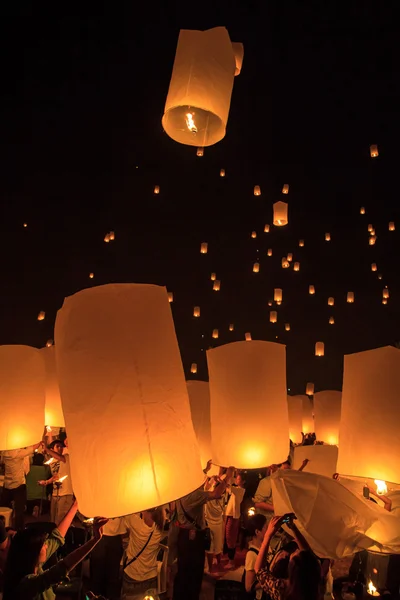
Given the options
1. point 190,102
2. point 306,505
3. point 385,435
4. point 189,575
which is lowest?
point 189,575

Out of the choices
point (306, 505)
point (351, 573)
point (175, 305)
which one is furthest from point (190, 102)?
point (175, 305)

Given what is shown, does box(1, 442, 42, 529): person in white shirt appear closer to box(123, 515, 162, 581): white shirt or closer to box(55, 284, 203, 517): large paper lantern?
box(123, 515, 162, 581): white shirt

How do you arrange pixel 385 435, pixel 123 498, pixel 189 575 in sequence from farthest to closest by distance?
pixel 189 575 → pixel 385 435 → pixel 123 498

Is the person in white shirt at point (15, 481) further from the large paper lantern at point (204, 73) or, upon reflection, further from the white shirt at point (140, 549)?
the large paper lantern at point (204, 73)

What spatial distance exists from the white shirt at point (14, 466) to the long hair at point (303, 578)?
410 cm

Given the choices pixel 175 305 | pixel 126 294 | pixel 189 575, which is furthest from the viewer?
pixel 175 305

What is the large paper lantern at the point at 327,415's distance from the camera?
977 centimetres

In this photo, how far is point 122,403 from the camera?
194 cm

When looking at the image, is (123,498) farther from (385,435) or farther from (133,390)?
(385,435)

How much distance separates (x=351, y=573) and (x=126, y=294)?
3.75m

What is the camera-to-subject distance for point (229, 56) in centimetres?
287

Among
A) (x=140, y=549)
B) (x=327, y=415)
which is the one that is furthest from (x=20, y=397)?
(x=327, y=415)

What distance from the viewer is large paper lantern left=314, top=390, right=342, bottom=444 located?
9766 mm

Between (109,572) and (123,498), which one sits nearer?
(123,498)
